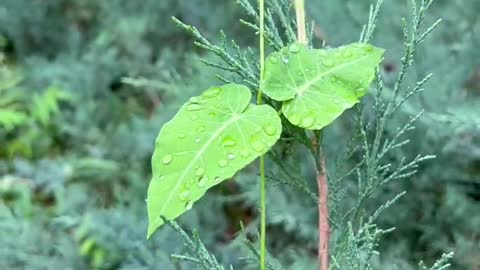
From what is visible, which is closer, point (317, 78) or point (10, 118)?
point (317, 78)

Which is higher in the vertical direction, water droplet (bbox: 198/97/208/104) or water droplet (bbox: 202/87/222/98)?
water droplet (bbox: 202/87/222/98)

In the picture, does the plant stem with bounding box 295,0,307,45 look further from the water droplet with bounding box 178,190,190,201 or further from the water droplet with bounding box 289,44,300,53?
the water droplet with bounding box 178,190,190,201

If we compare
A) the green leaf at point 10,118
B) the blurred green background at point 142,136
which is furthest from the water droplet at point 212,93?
the green leaf at point 10,118

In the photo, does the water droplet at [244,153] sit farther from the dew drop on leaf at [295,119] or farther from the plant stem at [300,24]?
the plant stem at [300,24]

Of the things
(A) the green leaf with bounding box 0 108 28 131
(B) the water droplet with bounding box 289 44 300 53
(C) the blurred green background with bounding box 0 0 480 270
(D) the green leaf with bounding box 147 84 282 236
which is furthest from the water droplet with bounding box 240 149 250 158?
(A) the green leaf with bounding box 0 108 28 131

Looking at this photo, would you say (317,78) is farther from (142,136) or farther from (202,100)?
(142,136)

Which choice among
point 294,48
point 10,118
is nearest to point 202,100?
point 294,48

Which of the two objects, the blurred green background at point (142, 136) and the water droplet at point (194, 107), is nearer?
the water droplet at point (194, 107)

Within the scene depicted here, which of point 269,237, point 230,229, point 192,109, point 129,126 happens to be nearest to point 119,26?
point 129,126
